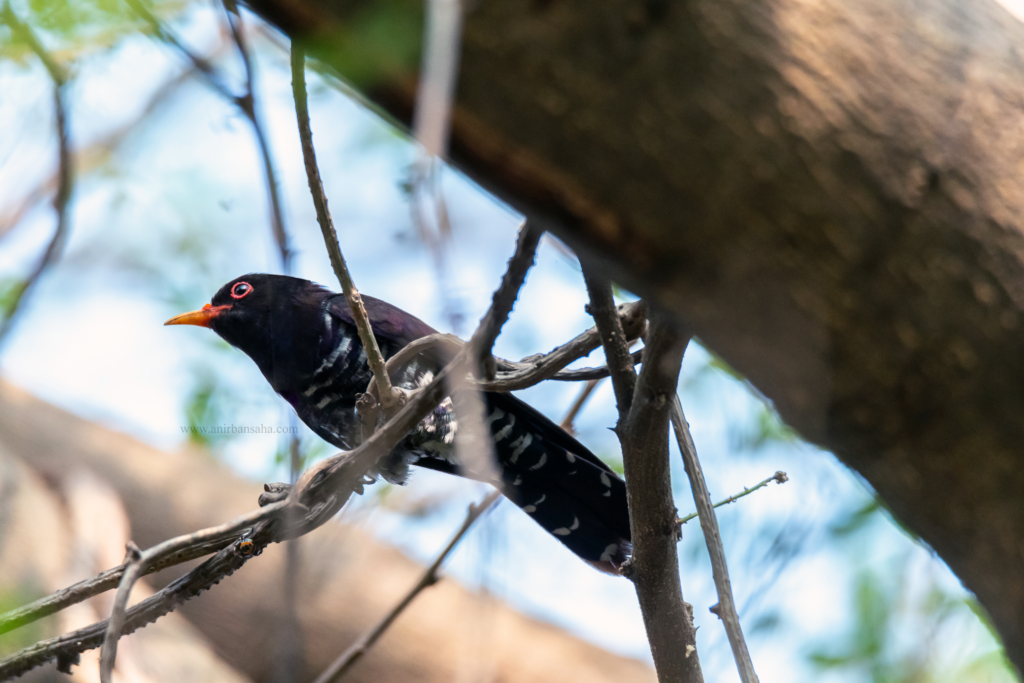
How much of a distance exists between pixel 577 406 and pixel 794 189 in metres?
2.12

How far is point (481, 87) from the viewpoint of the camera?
0.84 meters

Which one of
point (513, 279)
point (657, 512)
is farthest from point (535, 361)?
point (513, 279)

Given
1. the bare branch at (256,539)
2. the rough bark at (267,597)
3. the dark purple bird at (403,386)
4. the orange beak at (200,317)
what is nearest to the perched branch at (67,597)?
the bare branch at (256,539)

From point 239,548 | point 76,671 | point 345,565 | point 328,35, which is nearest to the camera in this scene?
point 328,35

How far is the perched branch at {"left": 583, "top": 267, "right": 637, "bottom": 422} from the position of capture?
1.64m

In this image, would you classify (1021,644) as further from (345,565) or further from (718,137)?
(345,565)

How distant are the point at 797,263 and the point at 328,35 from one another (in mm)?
555

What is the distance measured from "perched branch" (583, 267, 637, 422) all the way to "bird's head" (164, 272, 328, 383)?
184 centimetres

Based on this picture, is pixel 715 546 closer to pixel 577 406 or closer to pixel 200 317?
pixel 577 406

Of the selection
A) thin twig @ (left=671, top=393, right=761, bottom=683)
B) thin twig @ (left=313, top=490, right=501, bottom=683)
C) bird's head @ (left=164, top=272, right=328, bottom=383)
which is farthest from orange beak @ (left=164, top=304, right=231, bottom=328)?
thin twig @ (left=671, top=393, right=761, bottom=683)

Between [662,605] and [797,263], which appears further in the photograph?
[662,605]

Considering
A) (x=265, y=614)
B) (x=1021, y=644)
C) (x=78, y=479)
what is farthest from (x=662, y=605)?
(x=78, y=479)

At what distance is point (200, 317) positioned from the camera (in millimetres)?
3615

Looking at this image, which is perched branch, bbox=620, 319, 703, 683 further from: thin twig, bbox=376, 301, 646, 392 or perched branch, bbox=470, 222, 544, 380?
perched branch, bbox=470, 222, 544, 380
